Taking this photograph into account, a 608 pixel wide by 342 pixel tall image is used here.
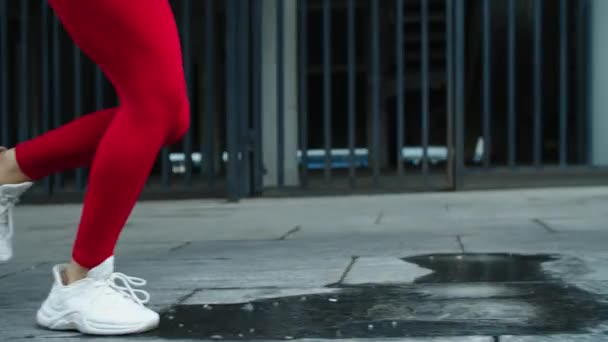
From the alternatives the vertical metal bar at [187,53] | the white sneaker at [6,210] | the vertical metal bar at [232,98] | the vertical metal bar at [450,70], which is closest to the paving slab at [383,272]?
the white sneaker at [6,210]

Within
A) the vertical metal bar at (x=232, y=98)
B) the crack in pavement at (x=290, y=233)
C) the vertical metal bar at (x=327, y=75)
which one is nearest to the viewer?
the crack in pavement at (x=290, y=233)

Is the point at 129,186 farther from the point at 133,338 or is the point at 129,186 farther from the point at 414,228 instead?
the point at 414,228

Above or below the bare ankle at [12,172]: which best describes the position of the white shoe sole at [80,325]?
below

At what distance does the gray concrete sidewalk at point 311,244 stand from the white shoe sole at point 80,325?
0.03m

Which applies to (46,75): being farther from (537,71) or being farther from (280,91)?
(537,71)

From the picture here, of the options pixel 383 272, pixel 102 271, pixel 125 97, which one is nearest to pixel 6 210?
pixel 102 271

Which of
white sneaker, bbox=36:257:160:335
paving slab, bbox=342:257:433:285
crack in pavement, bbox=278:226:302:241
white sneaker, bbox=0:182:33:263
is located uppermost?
white sneaker, bbox=0:182:33:263

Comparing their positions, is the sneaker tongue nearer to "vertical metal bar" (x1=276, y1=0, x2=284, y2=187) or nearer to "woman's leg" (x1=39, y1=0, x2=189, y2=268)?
"woman's leg" (x1=39, y1=0, x2=189, y2=268)

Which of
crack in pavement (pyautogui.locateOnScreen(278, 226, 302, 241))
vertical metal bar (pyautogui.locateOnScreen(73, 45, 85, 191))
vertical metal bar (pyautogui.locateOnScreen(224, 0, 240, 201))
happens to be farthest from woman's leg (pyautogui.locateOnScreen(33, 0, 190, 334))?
vertical metal bar (pyautogui.locateOnScreen(73, 45, 85, 191))

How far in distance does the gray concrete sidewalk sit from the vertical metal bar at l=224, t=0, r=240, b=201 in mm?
272

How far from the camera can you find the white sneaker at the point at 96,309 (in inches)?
83.9

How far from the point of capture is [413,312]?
2309mm

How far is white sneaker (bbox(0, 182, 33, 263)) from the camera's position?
2.33m

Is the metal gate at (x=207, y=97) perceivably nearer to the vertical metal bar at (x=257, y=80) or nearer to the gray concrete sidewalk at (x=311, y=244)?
the vertical metal bar at (x=257, y=80)
